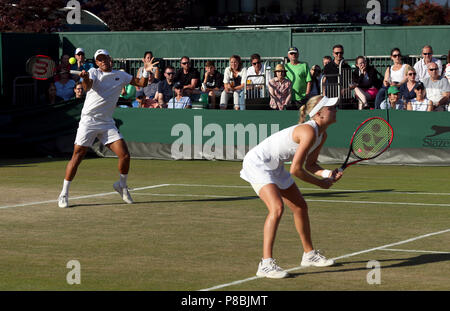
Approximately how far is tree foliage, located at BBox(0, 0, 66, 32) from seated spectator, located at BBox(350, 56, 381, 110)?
16.8 metres

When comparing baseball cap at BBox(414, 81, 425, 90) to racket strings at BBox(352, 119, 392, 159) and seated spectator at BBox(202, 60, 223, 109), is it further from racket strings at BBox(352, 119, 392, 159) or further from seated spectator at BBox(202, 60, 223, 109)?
racket strings at BBox(352, 119, 392, 159)

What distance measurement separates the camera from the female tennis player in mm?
9148

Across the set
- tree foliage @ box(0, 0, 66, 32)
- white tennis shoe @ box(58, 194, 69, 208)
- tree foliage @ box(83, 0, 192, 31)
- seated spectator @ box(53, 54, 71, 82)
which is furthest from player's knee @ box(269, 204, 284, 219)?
tree foliage @ box(83, 0, 192, 31)

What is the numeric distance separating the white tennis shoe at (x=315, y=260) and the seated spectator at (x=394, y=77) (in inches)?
450

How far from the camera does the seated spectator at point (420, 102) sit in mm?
20188

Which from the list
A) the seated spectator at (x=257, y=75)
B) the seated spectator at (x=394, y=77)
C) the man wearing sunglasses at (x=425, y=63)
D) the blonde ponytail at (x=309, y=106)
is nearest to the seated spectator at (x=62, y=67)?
the seated spectator at (x=257, y=75)

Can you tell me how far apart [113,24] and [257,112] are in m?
23.2

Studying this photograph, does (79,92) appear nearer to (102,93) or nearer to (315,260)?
(102,93)

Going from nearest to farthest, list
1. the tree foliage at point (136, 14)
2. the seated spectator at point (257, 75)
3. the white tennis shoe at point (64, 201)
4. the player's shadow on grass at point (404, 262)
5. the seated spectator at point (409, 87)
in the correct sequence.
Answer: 1. the player's shadow on grass at point (404, 262)
2. the white tennis shoe at point (64, 201)
3. the seated spectator at point (409, 87)
4. the seated spectator at point (257, 75)
5. the tree foliage at point (136, 14)

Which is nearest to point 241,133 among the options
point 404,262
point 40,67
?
point 40,67

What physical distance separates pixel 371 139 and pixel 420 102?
10152 mm

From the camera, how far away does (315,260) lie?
980cm

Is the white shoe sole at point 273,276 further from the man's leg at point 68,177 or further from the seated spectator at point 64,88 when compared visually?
the seated spectator at point 64,88
